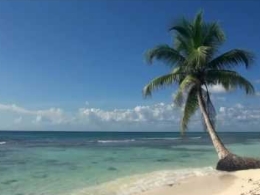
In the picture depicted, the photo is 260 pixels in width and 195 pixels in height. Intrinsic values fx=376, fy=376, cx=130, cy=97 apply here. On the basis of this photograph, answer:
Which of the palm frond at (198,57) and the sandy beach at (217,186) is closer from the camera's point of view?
the sandy beach at (217,186)

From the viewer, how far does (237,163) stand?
1469 centimetres

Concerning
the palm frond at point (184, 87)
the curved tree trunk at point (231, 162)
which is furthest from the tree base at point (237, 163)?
the palm frond at point (184, 87)

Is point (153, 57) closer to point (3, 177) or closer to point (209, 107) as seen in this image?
point (209, 107)

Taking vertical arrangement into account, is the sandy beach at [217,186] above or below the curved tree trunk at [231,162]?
below

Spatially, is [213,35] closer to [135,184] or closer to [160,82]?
[160,82]

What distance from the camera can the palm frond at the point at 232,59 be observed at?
1647 cm

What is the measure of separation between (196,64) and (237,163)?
173 inches

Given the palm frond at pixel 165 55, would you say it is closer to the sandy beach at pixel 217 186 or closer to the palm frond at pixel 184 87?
the palm frond at pixel 184 87

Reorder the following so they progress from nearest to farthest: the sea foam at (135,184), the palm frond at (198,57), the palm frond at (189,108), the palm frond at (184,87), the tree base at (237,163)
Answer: the sea foam at (135,184) < the tree base at (237,163) < the palm frond at (198,57) < the palm frond at (184,87) < the palm frond at (189,108)

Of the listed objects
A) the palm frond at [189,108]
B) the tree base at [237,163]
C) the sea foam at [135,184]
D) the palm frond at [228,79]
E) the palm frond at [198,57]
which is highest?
the palm frond at [198,57]

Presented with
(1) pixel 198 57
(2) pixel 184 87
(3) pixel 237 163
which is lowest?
(3) pixel 237 163

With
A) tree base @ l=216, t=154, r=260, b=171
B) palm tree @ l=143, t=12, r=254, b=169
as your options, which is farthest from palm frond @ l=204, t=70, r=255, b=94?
tree base @ l=216, t=154, r=260, b=171

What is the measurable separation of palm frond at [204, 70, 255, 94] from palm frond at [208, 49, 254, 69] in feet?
1.43

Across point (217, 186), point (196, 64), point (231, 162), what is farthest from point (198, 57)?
point (217, 186)
